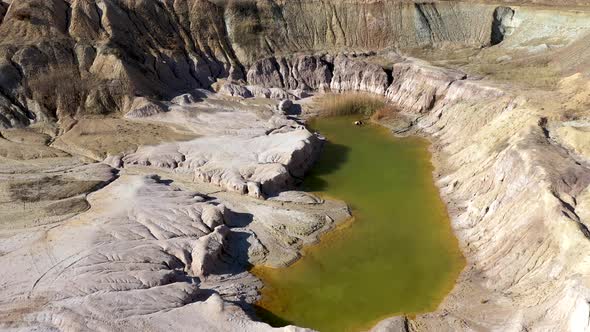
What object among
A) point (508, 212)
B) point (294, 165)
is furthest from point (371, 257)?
point (294, 165)

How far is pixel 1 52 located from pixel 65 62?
4.56m

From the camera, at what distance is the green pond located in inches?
865

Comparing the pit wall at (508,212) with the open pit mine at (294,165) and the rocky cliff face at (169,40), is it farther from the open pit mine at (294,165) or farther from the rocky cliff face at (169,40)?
the rocky cliff face at (169,40)

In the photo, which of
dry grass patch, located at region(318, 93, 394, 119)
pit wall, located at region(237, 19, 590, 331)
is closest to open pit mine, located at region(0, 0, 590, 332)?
pit wall, located at region(237, 19, 590, 331)

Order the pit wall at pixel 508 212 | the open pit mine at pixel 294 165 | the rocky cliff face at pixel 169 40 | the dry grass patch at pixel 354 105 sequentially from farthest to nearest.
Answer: the dry grass patch at pixel 354 105, the rocky cliff face at pixel 169 40, the open pit mine at pixel 294 165, the pit wall at pixel 508 212

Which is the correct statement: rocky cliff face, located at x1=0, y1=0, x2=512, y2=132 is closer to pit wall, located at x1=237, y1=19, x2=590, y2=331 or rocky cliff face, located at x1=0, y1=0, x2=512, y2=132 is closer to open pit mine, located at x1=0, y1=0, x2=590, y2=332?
open pit mine, located at x1=0, y1=0, x2=590, y2=332

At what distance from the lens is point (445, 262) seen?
972 inches

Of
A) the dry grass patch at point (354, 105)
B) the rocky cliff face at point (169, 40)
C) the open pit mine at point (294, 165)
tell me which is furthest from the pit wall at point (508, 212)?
the rocky cliff face at point (169, 40)

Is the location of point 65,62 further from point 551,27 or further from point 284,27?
point 551,27

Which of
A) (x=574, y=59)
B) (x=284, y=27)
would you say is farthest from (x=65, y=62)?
(x=574, y=59)

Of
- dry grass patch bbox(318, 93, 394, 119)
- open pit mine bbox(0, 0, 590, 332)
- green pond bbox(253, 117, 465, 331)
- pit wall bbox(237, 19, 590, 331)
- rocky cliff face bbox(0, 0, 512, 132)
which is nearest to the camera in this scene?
pit wall bbox(237, 19, 590, 331)

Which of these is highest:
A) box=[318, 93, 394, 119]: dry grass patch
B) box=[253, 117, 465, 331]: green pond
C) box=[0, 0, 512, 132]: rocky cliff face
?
box=[0, 0, 512, 132]: rocky cliff face

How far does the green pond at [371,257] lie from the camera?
72.1 ft

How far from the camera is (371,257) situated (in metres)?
25.3
